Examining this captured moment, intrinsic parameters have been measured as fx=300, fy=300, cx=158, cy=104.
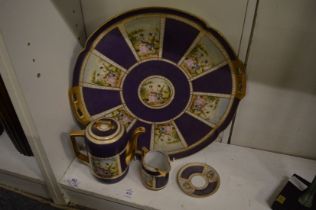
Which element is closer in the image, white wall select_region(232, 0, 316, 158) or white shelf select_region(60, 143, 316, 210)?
white wall select_region(232, 0, 316, 158)

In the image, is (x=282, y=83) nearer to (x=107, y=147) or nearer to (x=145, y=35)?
(x=145, y=35)

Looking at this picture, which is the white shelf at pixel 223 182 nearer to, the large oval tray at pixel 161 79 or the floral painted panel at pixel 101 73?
the large oval tray at pixel 161 79

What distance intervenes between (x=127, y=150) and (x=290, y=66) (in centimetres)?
50

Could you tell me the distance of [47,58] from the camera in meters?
0.73

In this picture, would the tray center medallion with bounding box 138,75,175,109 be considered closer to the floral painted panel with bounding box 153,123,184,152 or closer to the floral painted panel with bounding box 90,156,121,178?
the floral painted panel with bounding box 153,123,184,152

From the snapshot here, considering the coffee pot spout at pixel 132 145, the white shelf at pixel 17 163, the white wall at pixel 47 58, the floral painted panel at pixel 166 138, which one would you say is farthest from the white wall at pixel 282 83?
the white shelf at pixel 17 163

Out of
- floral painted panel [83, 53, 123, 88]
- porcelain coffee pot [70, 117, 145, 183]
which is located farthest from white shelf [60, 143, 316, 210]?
floral painted panel [83, 53, 123, 88]

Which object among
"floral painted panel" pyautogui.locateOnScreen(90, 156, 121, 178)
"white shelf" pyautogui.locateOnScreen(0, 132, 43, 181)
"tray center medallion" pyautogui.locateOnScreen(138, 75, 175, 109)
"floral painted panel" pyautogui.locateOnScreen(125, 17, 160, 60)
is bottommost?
"white shelf" pyautogui.locateOnScreen(0, 132, 43, 181)

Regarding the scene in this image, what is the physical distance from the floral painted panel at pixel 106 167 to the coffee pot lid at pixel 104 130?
0.22 ft

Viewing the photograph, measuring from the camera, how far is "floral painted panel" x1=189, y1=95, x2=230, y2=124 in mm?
851

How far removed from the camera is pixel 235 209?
838 millimetres

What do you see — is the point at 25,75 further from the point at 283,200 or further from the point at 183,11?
the point at 283,200

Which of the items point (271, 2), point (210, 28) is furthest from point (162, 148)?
point (271, 2)

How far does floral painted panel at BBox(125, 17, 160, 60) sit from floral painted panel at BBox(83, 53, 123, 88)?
9 cm
